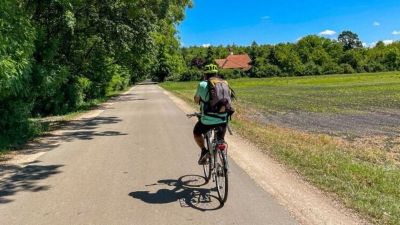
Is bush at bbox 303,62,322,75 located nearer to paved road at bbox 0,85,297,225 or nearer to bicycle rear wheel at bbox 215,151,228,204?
paved road at bbox 0,85,297,225

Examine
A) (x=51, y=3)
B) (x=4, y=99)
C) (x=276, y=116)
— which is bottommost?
(x=276, y=116)

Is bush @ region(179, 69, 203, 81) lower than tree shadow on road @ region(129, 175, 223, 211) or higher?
lower

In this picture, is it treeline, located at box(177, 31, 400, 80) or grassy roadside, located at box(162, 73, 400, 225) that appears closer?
grassy roadside, located at box(162, 73, 400, 225)

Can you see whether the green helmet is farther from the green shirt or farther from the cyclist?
the green shirt

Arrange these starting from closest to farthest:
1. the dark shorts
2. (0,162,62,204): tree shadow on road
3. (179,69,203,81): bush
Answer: the dark shorts → (0,162,62,204): tree shadow on road → (179,69,203,81): bush

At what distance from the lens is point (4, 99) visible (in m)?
13.7

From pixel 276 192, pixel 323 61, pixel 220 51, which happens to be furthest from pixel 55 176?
pixel 220 51

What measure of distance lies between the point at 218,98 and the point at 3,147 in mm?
7500

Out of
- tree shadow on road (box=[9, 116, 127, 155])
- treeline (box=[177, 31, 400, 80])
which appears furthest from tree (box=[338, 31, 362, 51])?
tree shadow on road (box=[9, 116, 127, 155])

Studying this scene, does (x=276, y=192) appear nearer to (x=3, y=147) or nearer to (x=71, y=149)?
(x=71, y=149)

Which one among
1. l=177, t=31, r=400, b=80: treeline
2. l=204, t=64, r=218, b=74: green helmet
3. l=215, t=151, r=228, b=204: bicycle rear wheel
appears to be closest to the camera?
l=215, t=151, r=228, b=204: bicycle rear wheel

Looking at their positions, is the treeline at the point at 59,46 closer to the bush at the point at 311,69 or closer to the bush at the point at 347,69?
the bush at the point at 311,69

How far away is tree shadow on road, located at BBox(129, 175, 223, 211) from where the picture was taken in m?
6.81

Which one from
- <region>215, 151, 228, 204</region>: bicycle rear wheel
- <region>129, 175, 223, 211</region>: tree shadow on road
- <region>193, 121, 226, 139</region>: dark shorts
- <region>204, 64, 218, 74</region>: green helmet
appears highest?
<region>204, 64, 218, 74</region>: green helmet
